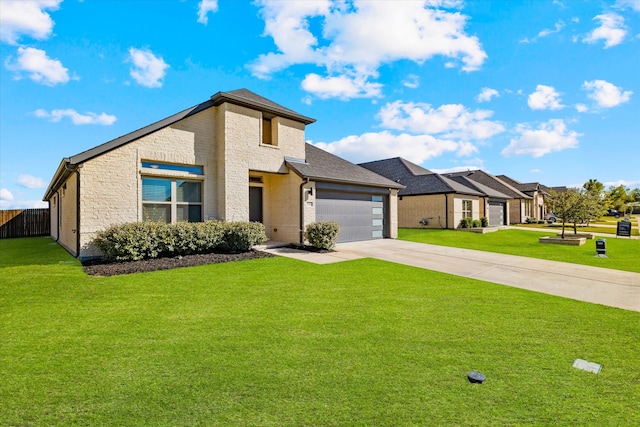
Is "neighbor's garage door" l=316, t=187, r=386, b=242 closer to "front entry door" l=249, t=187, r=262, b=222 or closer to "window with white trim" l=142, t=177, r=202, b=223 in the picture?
"front entry door" l=249, t=187, r=262, b=222

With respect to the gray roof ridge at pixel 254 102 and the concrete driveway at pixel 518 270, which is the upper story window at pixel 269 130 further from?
the concrete driveway at pixel 518 270

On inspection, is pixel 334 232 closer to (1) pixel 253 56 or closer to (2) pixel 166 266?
(2) pixel 166 266

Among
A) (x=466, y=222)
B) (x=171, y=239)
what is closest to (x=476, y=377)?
(x=171, y=239)

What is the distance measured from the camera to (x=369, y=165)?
32.2 metres

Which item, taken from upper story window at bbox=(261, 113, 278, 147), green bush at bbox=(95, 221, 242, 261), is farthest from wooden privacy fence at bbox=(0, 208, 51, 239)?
upper story window at bbox=(261, 113, 278, 147)

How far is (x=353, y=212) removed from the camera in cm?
1538

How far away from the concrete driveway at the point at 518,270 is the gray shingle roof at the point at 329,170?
3.33 m

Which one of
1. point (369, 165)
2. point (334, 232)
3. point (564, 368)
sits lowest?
point (564, 368)

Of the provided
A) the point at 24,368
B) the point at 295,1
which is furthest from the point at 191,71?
the point at 24,368

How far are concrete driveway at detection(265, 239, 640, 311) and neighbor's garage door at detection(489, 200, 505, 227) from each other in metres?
18.7

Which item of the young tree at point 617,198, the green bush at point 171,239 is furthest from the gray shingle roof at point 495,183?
the young tree at point 617,198

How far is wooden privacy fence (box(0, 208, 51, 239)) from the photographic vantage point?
19781mm

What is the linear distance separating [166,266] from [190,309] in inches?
160

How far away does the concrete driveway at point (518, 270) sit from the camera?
6.36 metres
